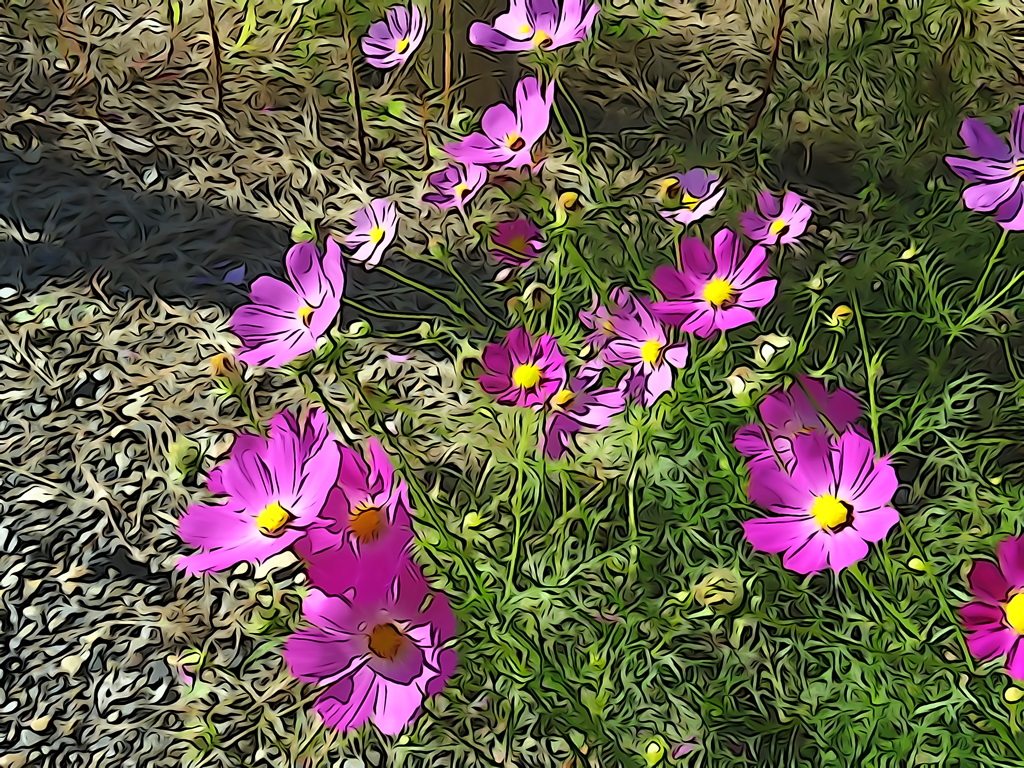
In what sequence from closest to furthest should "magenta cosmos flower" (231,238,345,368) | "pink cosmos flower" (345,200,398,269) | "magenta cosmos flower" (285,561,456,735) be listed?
"magenta cosmos flower" (285,561,456,735) → "magenta cosmos flower" (231,238,345,368) → "pink cosmos flower" (345,200,398,269)

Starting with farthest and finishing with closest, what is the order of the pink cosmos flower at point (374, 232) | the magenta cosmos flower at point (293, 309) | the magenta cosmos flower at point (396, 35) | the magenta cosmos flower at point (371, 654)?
the magenta cosmos flower at point (396, 35) < the pink cosmos flower at point (374, 232) < the magenta cosmos flower at point (293, 309) < the magenta cosmos flower at point (371, 654)

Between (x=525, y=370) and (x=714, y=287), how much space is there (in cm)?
13

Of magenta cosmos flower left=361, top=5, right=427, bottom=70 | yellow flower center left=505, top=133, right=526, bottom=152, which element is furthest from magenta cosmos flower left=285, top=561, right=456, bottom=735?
magenta cosmos flower left=361, top=5, right=427, bottom=70

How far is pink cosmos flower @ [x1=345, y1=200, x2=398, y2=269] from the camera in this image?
1.94 ft

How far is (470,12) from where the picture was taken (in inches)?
48.3

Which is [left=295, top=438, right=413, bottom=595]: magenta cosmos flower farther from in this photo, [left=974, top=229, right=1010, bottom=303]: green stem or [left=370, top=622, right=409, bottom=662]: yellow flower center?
[left=974, top=229, right=1010, bottom=303]: green stem

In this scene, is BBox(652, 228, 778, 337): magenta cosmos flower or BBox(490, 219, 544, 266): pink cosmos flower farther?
BBox(490, 219, 544, 266): pink cosmos flower

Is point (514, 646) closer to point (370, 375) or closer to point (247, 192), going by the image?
point (370, 375)

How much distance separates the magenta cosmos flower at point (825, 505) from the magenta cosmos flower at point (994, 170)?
229 mm

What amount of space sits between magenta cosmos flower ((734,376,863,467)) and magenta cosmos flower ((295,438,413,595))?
20cm

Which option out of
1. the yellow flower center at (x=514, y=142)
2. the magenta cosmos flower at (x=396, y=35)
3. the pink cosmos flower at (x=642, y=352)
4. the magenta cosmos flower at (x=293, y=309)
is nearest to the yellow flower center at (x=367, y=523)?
the magenta cosmos flower at (x=293, y=309)

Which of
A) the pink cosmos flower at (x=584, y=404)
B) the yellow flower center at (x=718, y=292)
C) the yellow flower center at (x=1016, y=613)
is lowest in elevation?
the pink cosmos flower at (x=584, y=404)

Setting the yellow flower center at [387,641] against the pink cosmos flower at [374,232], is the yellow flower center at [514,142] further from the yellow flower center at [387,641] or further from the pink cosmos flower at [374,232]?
the yellow flower center at [387,641]

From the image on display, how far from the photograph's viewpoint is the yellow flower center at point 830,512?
420mm
